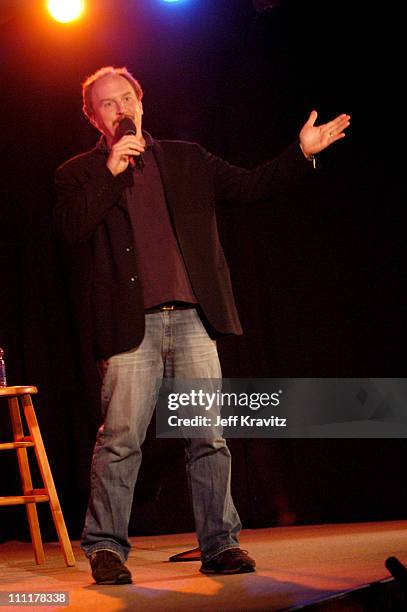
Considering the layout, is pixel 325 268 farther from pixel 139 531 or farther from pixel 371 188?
pixel 139 531

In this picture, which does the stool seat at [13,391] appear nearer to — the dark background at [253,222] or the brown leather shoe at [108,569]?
the dark background at [253,222]

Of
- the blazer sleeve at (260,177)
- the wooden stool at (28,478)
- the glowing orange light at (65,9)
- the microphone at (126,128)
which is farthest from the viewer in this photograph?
the glowing orange light at (65,9)

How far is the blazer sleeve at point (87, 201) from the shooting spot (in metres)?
2.39

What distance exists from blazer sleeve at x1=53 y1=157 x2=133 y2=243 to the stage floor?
37.1 inches

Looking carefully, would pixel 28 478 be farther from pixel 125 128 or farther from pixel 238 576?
pixel 125 128

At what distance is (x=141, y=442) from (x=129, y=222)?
610mm

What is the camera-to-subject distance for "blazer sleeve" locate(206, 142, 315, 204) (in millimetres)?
2588

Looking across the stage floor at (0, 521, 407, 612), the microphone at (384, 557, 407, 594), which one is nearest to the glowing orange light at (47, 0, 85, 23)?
the stage floor at (0, 521, 407, 612)

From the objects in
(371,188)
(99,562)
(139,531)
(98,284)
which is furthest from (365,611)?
(371,188)

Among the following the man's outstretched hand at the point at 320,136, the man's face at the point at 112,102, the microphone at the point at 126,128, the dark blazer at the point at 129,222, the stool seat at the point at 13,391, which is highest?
the man's face at the point at 112,102

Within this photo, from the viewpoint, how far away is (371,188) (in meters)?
4.48

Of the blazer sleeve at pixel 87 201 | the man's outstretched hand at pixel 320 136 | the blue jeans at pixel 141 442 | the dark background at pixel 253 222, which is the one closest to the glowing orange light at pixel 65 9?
the dark background at pixel 253 222

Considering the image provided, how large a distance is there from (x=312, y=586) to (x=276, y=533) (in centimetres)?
175

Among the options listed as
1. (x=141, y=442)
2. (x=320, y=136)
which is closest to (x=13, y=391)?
(x=141, y=442)
